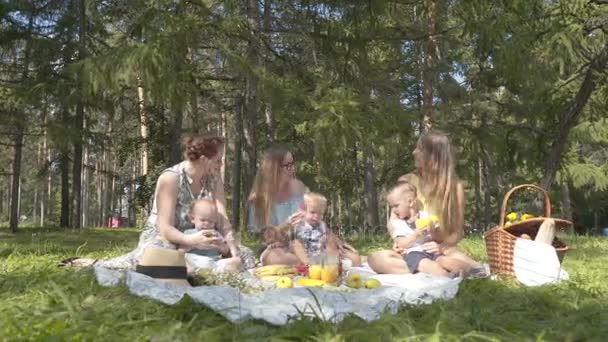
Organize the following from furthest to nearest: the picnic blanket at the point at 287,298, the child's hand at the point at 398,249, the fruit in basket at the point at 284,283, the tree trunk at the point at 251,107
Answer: the tree trunk at the point at 251,107, the child's hand at the point at 398,249, the fruit in basket at the point at 284,283, the picnic blanket at the point at 287,298

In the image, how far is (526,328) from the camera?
2508 mm

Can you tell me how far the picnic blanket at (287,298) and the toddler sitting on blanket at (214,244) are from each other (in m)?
0.60

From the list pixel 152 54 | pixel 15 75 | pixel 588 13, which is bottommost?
pixel 152 54

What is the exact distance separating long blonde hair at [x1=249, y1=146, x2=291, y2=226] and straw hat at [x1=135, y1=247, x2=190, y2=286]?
1.57 metres

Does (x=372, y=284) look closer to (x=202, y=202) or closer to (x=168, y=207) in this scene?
(x=202, y=202)

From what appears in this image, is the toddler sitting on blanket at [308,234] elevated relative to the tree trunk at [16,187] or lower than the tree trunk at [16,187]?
lower

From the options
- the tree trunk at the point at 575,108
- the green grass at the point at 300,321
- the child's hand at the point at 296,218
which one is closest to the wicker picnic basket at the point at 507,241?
the green grass at the point at 300,321

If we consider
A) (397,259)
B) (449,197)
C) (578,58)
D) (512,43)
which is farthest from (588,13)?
(397,259)

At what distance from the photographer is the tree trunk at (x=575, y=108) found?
7891 mm

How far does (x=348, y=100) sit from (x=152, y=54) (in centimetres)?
231

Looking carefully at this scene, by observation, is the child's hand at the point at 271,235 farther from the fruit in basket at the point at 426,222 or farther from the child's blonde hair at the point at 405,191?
the fruit in basket at the point at 426,222

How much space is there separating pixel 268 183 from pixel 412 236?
136cm

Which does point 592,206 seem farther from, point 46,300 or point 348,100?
point 46,300

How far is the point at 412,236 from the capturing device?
4.14m
